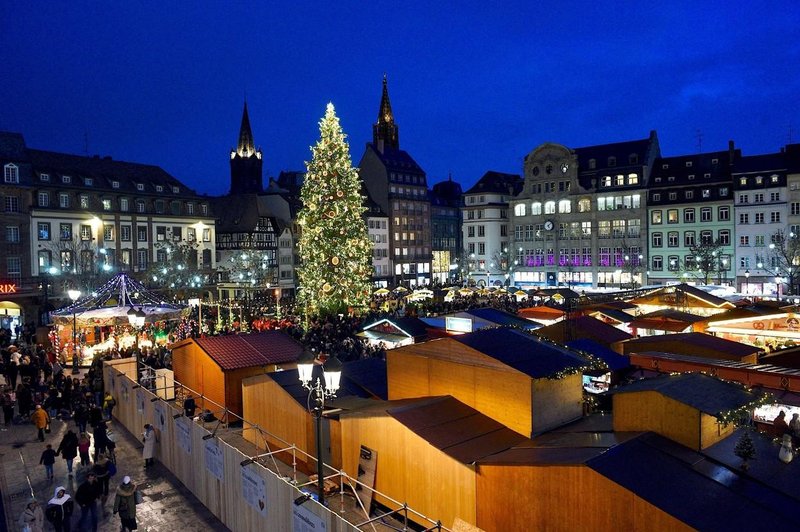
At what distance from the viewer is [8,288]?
131ft

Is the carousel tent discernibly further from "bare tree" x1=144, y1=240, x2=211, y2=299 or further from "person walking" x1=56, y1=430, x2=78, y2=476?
"bare tree" x1=144, y1=240, x2=211, y2=299

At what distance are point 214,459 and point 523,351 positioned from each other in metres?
6.20

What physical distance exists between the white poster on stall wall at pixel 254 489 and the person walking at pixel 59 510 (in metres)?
3.29

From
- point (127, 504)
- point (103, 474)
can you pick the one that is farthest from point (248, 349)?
point (127, 504)

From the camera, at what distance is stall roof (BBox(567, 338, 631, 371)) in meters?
18.6

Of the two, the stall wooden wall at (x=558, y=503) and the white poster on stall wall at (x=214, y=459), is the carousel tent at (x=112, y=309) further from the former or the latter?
the stall wooden wall at (x=558, y=503)

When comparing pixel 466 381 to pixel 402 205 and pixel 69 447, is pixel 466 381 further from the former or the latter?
pixel 402 205

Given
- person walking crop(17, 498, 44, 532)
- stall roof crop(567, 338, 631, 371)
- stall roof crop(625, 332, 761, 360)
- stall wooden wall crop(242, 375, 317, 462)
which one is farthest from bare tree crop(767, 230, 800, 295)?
person walking crop(17, 498, 44, 532)

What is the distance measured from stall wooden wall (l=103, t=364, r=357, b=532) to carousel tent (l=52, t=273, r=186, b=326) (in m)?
9.83

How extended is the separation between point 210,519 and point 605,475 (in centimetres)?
773

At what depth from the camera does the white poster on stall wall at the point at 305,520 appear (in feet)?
26.2

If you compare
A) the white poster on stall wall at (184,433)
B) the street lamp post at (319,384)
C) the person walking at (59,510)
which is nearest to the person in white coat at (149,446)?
the white poster on stall wall at (184,433)

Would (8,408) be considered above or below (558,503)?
below

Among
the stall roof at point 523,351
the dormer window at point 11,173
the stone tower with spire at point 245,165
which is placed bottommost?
the stall roof at point 523,351
